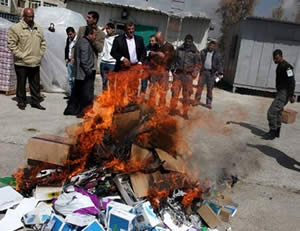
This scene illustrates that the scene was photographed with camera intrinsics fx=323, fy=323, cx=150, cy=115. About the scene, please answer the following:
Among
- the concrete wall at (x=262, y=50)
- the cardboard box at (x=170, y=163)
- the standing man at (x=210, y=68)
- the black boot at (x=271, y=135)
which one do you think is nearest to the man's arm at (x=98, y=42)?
the cardboard box at (x=170, y=163)

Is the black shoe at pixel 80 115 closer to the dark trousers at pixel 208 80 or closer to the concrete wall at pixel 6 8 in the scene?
the dark trousers at pixel 208 80

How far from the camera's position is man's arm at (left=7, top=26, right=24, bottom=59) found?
6.35 m

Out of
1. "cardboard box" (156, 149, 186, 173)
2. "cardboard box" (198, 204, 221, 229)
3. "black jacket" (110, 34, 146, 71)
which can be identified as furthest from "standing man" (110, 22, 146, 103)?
"cardboard box" (198, 204, 221, 229)

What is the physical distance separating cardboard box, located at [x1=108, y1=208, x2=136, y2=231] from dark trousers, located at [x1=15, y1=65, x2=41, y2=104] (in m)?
4.77

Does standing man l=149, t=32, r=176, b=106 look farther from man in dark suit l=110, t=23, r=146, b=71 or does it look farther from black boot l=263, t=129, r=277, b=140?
black boot l=263, t=129, r=277, b=140

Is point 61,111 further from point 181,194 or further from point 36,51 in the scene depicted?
point 181,194

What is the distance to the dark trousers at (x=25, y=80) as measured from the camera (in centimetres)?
680

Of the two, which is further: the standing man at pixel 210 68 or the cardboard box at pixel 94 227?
the standing man at pixel 210 68

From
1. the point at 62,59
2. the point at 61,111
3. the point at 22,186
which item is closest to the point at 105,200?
the point at 22,186

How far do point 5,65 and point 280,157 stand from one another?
→ 6.55m

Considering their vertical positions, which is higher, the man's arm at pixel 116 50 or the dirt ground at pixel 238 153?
the man's arm at pixel 116 50

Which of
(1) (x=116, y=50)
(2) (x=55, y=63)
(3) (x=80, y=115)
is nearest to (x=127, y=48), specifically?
(1) (x=116, y=50)

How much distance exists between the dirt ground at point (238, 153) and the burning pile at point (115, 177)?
1.56ft

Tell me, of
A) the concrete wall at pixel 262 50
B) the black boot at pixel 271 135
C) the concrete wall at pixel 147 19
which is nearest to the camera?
the black boot at pixel 271 135
